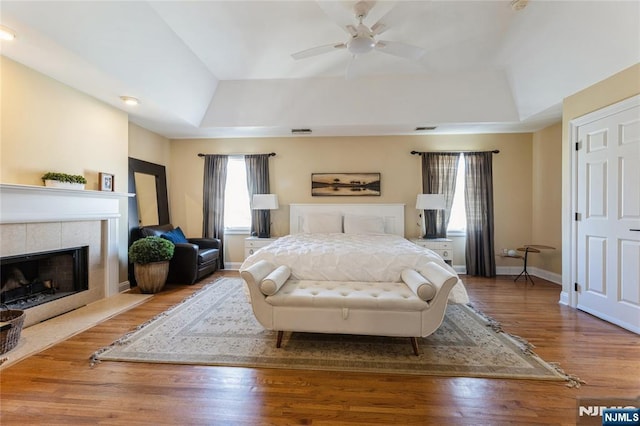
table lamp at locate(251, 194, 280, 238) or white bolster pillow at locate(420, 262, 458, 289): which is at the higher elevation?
table lamp at locate(251, 194, 280, 238)

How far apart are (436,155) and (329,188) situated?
2.02 meters

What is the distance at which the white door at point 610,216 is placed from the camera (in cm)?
267

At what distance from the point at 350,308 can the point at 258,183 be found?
3.56 metres

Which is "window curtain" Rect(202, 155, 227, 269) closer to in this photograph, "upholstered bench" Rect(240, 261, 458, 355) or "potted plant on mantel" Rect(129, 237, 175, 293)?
"potted plant on mantel" Rect(129, 237, 175, 293)

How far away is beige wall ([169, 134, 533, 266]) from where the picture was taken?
16.1 ft

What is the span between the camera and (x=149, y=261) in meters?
3.74

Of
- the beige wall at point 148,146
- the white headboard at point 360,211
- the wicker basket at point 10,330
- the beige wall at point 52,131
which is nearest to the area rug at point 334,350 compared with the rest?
the wicker basket at point 10,330

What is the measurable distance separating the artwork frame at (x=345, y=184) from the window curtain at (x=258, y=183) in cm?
91

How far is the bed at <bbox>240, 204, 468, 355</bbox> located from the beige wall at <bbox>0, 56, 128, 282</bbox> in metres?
2.40

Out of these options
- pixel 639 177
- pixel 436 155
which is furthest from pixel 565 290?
pixel 436 155

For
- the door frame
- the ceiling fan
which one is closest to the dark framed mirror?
the ceiling fan

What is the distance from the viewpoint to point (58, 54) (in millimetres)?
2488

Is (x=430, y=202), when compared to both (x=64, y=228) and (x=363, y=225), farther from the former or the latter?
(x=64, y=228)

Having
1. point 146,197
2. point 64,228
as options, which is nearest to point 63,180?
point 64,228
